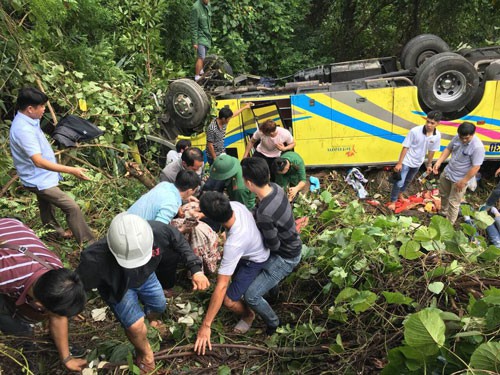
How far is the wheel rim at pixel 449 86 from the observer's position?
16.6ft

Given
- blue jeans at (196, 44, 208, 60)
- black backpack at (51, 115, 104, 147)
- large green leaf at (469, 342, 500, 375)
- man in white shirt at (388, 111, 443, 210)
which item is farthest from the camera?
blue jeans at (196, 44, 208, 60)

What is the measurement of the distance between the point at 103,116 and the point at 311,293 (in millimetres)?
3745

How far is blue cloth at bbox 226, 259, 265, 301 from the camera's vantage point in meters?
2.73

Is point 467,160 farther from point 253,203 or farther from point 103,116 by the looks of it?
point 103,116

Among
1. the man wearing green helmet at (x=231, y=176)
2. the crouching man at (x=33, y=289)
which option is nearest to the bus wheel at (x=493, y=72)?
the man wearing green helmet at (x=231, y=176)

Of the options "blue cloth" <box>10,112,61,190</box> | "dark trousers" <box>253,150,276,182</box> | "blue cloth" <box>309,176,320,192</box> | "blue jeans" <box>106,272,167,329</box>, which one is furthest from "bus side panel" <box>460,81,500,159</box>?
"blue cloth" <box>10,112,61,190</box>

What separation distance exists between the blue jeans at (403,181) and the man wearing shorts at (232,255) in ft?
10.0

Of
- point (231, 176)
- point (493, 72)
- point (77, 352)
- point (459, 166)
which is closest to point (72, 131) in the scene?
point (231, 176)

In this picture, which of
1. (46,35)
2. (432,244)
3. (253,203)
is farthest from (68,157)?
(432,244)

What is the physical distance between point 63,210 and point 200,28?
14.0 ft

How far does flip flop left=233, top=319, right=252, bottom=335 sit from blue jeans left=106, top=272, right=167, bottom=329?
0.60 meters

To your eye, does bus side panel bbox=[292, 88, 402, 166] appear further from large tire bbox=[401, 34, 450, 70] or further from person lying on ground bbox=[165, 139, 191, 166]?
person lying on ground bbox=[165, 139, 191, 166]

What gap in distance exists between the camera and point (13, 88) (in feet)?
14.9

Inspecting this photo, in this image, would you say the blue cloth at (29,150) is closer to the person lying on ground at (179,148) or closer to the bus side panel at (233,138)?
the person lying on ground at (179,148)
